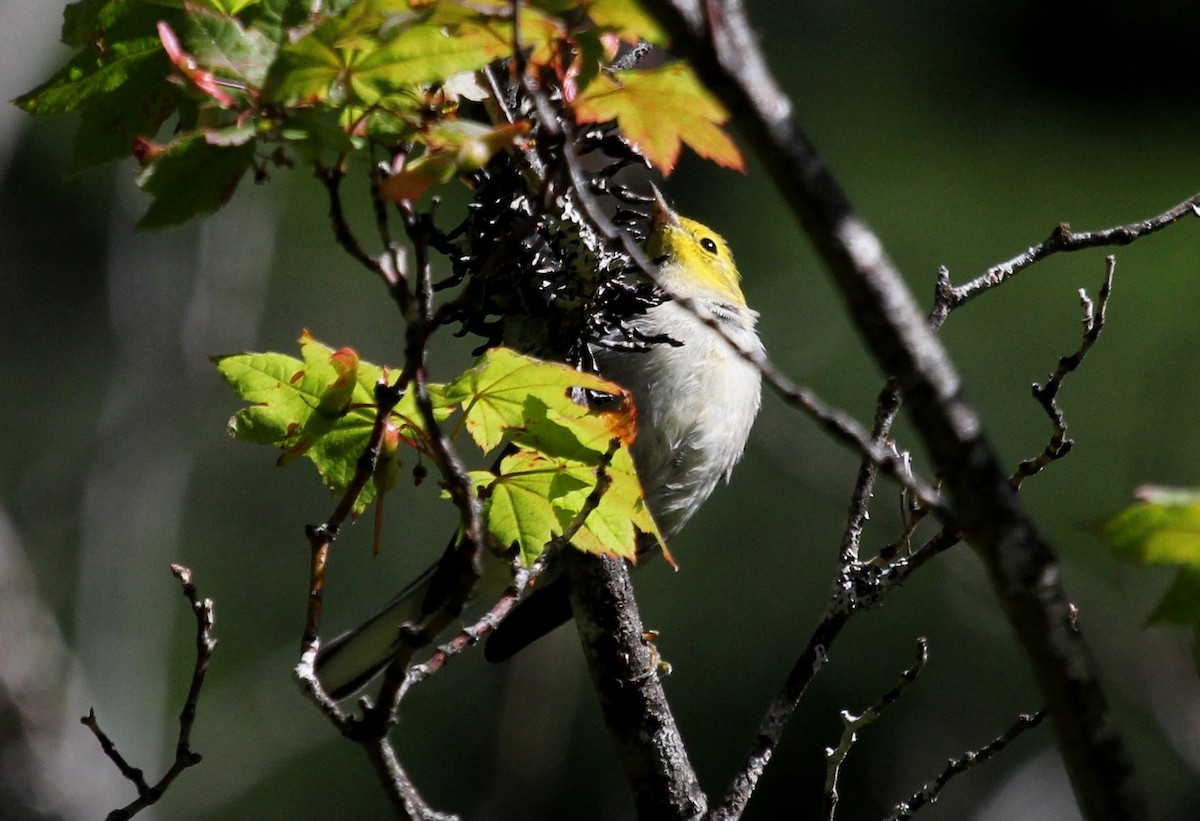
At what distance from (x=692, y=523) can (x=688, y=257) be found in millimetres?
3484

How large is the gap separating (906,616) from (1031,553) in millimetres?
5464

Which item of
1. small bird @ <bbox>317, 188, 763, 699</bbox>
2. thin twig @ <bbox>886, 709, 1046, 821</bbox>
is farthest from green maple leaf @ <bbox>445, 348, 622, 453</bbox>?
small bird @ <bbox>317, 188, 763, 699</bbox>

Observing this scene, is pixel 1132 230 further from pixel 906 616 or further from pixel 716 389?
pixel 906 616

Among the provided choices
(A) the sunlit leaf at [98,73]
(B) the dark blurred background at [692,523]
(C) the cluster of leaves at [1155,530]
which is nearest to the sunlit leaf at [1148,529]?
(C) the cluster of leaves at [1155,530]

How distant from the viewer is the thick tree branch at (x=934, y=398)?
104 centimetres

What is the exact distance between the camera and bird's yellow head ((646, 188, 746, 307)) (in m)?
3.66

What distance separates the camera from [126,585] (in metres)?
7.03

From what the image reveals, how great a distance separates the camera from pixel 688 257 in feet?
12.3

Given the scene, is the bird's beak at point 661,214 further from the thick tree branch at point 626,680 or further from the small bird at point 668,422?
the thick tree branch at point 626,680

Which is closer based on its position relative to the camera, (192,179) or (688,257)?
(192,179)

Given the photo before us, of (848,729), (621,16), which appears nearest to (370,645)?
(848,729)

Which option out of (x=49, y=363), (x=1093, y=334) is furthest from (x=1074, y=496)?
(x=49, y=363)

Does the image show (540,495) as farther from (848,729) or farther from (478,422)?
(848,729)

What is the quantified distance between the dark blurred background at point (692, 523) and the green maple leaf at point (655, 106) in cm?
314
